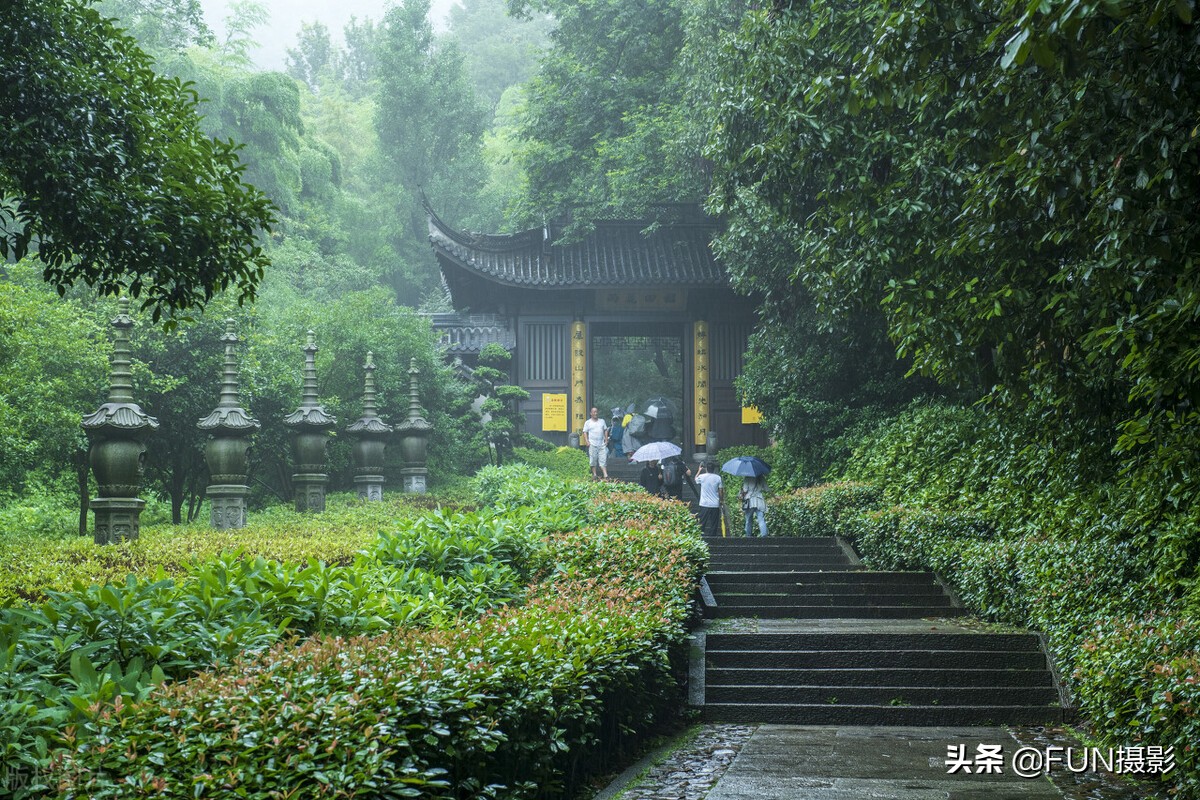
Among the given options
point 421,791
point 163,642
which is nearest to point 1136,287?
point 421,791

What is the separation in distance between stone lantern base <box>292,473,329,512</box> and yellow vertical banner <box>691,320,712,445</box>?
12.5 metres

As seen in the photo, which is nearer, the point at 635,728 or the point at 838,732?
the point at 635,728

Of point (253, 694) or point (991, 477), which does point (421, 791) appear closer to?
point (253, 694)

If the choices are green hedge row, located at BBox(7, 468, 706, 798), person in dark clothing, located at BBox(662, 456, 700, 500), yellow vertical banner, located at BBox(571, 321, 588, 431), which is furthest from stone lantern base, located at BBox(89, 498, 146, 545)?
yellow vertical banner, located at BBox(571, 321, 588, 431)

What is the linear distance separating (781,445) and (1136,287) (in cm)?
1560

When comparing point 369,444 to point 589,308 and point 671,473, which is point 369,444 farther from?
point 589,308

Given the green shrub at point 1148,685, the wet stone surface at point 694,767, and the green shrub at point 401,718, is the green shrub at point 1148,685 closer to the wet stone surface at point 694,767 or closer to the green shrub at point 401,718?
the wet stone surface at point 694,767

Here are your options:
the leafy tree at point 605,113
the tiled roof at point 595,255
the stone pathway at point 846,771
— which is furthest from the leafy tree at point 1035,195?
the tiled roof at point 595,255

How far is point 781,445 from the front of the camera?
21.9 meters

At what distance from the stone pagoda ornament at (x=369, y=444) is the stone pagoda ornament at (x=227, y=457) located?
481 cm

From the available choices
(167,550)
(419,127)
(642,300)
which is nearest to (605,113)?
(642,300)

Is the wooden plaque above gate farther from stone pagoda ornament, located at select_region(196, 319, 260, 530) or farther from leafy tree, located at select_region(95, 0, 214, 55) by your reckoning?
leafy tree, located at select_region(95, 0, 214, 55)

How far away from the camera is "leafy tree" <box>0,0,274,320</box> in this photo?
6801 mm

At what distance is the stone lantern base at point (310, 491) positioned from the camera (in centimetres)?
1638
